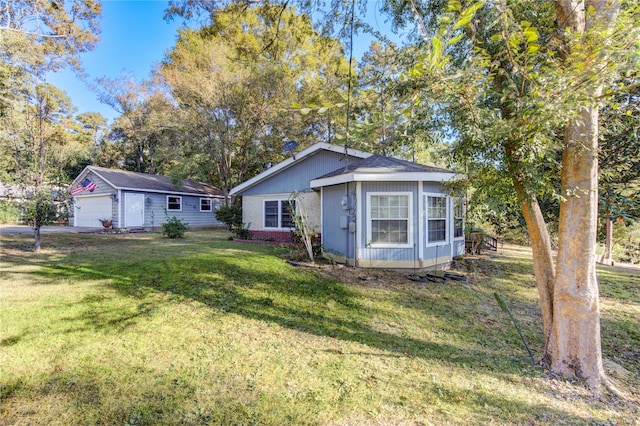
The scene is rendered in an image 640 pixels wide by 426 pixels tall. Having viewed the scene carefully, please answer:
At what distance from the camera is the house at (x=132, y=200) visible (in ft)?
54.6

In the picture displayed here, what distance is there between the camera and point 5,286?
5.38 meters

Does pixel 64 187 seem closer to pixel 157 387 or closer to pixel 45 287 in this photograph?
pixel 45 287

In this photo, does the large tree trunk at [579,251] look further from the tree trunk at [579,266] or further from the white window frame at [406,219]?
the white window frame at [406,219]

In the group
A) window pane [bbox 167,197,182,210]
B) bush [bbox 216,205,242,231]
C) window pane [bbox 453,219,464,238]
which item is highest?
window pane [bbox 167,197,182,210]

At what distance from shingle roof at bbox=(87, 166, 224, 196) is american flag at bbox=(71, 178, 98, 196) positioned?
0.90 meters

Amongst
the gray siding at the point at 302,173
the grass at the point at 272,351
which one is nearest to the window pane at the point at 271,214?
the gray siding at the point at 302,173

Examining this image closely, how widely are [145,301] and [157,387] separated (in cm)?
247

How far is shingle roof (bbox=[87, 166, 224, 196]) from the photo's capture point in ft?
55.6

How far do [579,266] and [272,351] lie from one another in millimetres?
3633

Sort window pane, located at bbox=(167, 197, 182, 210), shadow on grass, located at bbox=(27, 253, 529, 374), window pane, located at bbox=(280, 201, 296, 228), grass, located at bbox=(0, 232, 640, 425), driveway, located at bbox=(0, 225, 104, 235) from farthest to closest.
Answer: window pane, located at bbox=(167, 197, 182, 210), driveway, located at bbox=(0, 225, 104, 235), window pane, located at bbox=(280, 201, 296, 228), shadow on grass, located at bbox=(27, 253, 529, 374), grass, located at bbox=(0, 232, 640, 425)

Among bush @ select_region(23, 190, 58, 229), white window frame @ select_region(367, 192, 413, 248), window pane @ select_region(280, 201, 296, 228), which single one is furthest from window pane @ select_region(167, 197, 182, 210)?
white window frame @ select_region(367, 192, 413, 248)

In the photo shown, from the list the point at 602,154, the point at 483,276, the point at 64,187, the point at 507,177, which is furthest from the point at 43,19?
the point at 483,276

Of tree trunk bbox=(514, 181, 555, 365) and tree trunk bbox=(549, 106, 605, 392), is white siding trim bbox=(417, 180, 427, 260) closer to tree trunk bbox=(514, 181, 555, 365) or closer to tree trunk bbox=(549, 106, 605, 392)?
tree trunk bbox=(514, 181, 555, 365)

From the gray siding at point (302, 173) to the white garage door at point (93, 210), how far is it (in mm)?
9725
